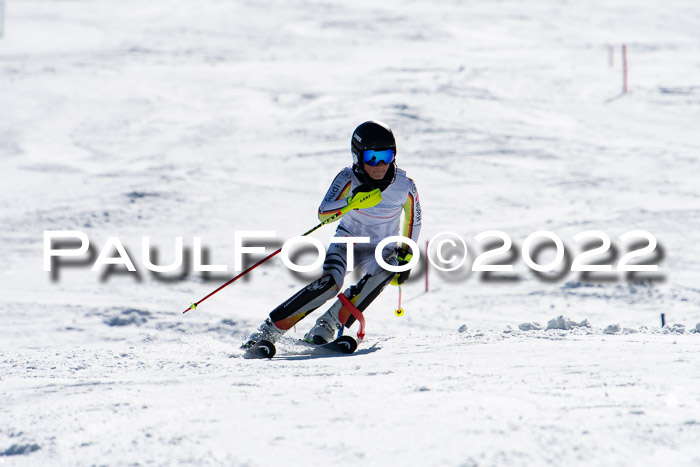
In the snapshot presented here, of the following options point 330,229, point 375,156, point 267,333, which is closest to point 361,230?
point 375,156

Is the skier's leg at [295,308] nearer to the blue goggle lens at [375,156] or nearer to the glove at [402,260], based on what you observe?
the glove at [402,260]

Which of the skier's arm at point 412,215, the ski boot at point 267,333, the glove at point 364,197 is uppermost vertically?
the glove at point 364,197

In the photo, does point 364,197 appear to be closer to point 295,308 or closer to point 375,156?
point 375,156

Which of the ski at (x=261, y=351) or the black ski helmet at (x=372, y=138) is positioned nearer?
the ski at (x=261, y=351)

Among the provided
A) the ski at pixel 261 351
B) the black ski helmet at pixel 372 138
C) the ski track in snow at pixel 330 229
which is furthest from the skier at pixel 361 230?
the ski track in snow at pixel 330 229

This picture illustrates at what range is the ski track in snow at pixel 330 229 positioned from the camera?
311cm

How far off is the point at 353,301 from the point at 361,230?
527 millimetres

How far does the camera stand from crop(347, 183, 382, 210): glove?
18.2 feet

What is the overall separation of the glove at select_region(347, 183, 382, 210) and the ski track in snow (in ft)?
3.31

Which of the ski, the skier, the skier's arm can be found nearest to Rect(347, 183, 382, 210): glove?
the skier

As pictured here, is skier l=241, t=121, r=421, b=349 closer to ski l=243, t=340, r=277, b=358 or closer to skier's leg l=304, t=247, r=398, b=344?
skier's leg l=304, t=247, r=398, b=344

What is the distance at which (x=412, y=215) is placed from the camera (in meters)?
6.00

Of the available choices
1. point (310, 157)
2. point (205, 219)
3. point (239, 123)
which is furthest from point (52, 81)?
point (205, 219)

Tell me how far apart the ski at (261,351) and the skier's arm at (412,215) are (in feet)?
4.42
